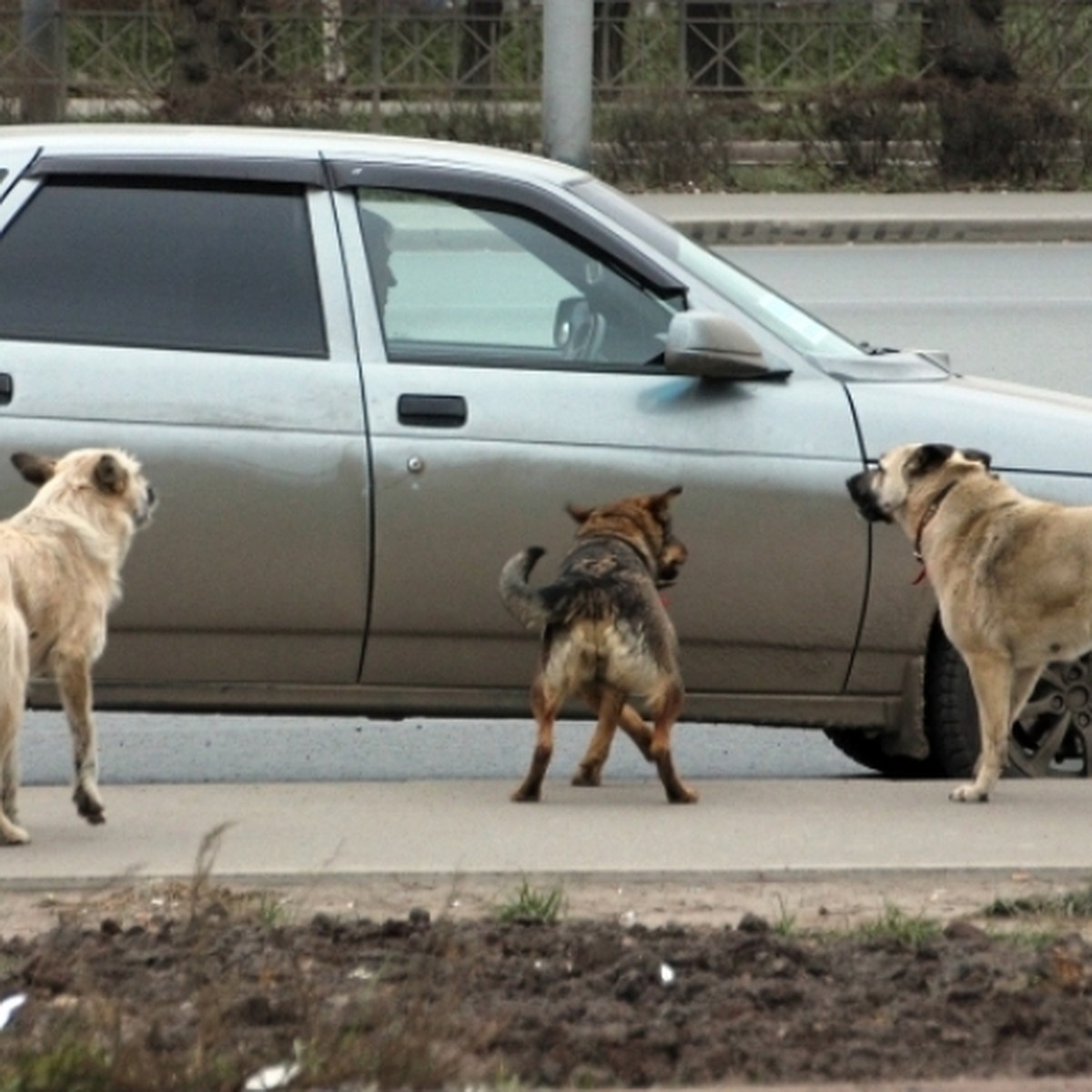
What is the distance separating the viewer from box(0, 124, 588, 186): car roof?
7.84 m

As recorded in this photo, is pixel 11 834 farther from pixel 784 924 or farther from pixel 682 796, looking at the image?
pixel 784 924

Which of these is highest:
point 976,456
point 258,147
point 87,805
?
point 258,147

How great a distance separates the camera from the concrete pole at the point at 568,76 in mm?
25016

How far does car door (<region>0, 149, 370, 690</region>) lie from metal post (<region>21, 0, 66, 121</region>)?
68.4 ft

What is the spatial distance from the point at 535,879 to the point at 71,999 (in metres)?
1.67

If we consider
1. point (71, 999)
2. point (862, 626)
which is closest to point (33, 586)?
point (71, 999)

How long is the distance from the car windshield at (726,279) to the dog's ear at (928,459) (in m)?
0.67

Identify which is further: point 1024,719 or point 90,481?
point 1024,719

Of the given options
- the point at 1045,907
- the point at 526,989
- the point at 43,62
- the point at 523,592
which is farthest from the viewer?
the point at 43,62

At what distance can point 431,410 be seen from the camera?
7633 mm

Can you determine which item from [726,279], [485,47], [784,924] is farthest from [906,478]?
[485,47]

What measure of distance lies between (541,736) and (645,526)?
A: 0.63 metres

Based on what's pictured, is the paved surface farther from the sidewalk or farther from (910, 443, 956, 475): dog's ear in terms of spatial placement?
the sidewalk

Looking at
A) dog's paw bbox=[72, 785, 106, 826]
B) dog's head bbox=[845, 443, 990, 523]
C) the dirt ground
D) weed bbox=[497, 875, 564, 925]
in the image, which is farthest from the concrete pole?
weed bbox=[497, 875, 564, 925]
